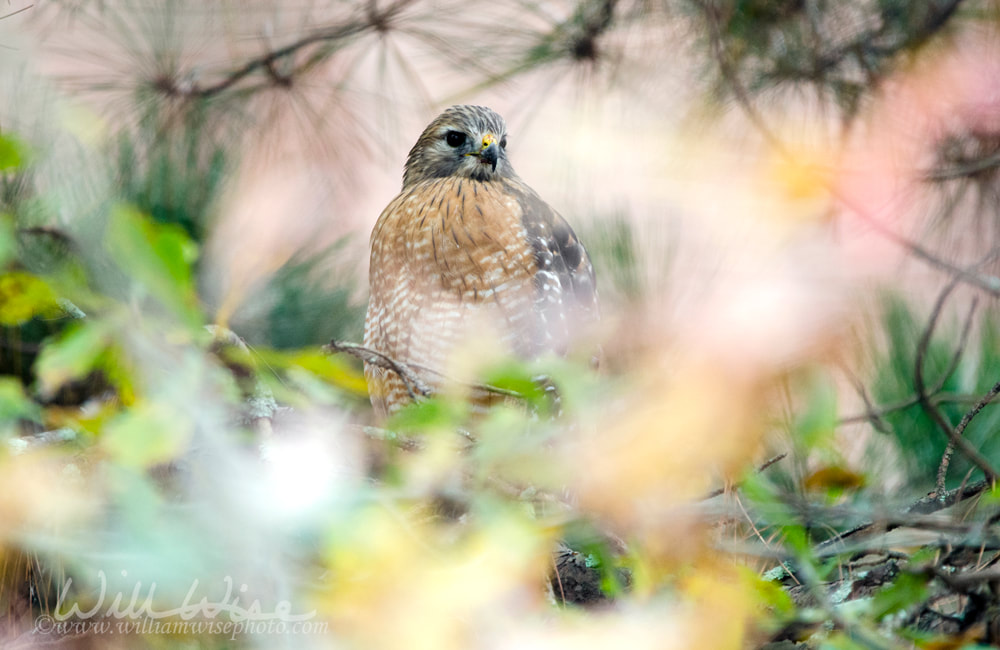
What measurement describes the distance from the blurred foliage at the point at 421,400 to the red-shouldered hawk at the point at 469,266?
10 centimetres

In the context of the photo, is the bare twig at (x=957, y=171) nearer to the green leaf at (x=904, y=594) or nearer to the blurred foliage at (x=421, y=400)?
the blurred foliage at (x=421, y=400)

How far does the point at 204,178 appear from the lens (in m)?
1.46

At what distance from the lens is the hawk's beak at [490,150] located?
4.57 ft

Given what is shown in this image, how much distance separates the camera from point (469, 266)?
1.38 meters

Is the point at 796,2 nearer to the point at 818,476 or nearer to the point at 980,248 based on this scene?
the point at 980,248

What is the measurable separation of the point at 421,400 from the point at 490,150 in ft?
1.73

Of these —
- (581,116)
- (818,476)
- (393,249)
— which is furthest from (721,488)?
(581,116)

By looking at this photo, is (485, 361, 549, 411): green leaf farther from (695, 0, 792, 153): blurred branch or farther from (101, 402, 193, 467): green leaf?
(695, 0, 792, 153): blurred branch

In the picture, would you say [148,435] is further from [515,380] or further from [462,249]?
[462,249]

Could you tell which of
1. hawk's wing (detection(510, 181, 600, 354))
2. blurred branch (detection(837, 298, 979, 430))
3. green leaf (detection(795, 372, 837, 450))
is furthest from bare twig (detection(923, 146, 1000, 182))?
green leaf (detection(795, 372, 837, 450))

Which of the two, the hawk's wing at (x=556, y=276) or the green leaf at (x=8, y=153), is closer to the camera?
the green leaf at (x=8, y=153)

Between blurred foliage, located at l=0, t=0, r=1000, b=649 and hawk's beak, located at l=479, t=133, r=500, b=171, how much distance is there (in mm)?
152

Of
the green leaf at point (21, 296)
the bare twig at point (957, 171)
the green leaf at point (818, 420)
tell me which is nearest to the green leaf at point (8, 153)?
the green leaf at point (21, 296)

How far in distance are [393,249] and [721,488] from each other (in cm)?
77
